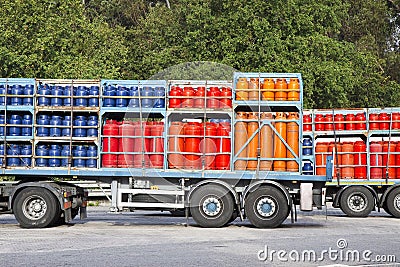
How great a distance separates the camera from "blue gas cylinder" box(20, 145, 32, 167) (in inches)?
833

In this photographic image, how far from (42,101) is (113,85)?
1.84 m

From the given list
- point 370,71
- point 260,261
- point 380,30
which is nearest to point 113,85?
point 260,261

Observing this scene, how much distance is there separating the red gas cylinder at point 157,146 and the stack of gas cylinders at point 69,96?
1627 millimetres

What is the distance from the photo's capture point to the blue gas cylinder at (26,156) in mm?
21156

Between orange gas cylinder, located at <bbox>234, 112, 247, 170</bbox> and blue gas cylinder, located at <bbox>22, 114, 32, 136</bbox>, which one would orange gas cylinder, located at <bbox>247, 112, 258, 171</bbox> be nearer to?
orange gas cylinder, located at <bbox>234, 112, 247, 170</bbox>

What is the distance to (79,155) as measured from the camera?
21219mm

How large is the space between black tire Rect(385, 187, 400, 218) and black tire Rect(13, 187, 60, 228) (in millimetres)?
10637

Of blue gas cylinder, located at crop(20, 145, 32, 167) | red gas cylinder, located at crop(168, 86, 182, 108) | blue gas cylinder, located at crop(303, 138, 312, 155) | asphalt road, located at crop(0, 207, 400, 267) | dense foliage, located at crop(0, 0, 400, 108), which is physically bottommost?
asphalt road, located at crop(0, 207, 400, 267)

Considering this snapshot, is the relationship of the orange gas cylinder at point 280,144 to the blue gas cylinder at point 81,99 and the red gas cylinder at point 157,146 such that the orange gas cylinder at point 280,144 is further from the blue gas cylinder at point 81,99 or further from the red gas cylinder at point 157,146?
the blue gas cylinder at point 81,99

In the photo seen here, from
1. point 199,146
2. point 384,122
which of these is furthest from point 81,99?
point 384,122

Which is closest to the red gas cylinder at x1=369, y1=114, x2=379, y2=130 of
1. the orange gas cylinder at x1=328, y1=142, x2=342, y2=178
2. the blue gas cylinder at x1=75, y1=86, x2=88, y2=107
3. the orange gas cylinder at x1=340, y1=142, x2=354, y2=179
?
the orange gas cylinder at x1=340, y1=142, x2=354, y2=179

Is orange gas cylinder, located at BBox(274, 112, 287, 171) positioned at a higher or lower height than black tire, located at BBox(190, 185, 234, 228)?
higher

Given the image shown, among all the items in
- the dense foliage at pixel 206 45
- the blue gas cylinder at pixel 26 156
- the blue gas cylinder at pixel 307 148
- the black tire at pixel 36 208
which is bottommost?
the black tire at pixel 36 208

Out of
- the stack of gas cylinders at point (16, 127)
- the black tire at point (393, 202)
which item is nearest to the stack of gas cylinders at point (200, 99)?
the stack of gas cylinders at point (16, 127)
